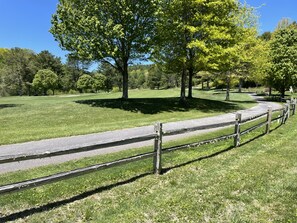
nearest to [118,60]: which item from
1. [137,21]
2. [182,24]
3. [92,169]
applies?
[137,21]

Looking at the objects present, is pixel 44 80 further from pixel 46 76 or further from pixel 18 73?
pixel 18 73

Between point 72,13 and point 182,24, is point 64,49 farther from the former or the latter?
point 182,24

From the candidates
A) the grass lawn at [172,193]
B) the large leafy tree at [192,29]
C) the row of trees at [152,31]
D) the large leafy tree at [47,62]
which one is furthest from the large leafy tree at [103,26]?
the large leafy tree at [47,62]

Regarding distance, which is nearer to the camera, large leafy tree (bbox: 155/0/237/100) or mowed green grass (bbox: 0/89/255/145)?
mowed green grass (bbox: 0/89/255/145)

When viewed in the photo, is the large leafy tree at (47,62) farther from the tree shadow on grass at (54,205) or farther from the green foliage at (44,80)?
the tree shadow on grass at (54,205)

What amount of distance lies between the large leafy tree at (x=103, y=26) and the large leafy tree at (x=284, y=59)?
73.1 ft

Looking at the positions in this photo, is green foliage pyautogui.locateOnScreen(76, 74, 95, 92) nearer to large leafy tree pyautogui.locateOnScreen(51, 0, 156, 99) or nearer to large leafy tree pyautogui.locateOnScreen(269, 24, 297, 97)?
large leafy tree pyautogui.locateOnScreen(269, 24, 297, 97)

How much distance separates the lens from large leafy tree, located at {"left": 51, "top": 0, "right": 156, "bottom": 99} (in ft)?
72.3

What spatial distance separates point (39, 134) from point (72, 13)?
1322 cm

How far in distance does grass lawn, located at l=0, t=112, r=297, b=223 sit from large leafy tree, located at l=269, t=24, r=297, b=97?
3154cm

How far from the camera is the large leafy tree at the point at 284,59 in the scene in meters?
37.4

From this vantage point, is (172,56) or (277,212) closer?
(277,212)

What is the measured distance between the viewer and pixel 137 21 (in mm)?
23844

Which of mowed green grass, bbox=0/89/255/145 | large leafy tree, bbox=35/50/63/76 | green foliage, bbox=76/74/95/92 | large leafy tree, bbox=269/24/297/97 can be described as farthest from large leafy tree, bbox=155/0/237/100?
large leafy tree, bbox=35/50/63/76
